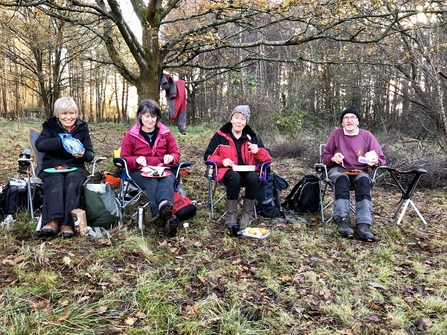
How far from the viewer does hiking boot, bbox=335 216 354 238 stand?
3.63m

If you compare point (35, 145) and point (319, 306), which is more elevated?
point (35, 145)

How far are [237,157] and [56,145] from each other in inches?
77.6

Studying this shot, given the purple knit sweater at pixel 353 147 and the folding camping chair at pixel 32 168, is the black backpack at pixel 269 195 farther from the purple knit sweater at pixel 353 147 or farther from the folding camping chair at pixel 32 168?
the folding camping chair at pixel 32 168

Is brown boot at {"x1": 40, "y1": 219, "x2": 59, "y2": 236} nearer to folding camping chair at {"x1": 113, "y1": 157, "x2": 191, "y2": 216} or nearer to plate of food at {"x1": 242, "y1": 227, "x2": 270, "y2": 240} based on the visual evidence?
folding camping chair at {"x1": 113, "y1": 157, "x2": 191, "y2": 216}

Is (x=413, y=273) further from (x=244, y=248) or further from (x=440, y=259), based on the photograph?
(x=244, y=248)

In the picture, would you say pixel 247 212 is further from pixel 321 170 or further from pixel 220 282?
pixel 220 282

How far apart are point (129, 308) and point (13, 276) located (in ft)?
3.17

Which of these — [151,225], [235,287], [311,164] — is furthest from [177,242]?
[311,164]

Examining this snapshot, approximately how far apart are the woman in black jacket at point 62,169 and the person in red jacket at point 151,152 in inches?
18.3

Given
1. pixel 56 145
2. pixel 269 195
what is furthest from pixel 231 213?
pixel 56 145

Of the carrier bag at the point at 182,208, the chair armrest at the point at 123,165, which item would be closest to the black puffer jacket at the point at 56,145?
the chair armrest at the point at 123,165

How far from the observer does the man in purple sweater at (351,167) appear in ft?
12.1

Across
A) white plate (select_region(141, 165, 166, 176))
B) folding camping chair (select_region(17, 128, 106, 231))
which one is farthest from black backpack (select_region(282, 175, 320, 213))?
folding camping chair (select_region(17, 128, 106, 231))

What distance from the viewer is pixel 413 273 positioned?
296 cm
